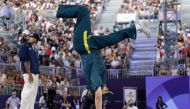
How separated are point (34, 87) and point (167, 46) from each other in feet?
24.3

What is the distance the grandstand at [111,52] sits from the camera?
52.9 ft

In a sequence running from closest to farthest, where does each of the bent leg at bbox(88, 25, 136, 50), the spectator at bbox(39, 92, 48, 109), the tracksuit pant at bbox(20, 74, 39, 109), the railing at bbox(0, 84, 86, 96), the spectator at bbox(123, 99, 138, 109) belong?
the bent leg at bbox(88, 25, 136, 50) < the tracksuit pant at bbox(20, 74, 39, 109) < the spectator at bbox(39, 92, 48, 109) < the spectator at bbox(123, 99, 138, 109) < the railing at bbox(0, 84, 86, 96)

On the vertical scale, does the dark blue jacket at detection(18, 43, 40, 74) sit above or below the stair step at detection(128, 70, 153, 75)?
above

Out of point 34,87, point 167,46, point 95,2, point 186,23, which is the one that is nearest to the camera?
point 34,87

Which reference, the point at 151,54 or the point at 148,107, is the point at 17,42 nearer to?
the point at 151,54

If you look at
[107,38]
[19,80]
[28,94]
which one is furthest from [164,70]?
[107,38]

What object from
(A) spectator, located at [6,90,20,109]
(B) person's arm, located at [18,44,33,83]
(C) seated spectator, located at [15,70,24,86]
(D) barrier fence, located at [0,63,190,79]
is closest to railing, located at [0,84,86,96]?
(C) seated spectator, located at [15,70,24,86]

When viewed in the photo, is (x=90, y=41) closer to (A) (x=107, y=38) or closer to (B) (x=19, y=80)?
(A) (x=107, y=38)

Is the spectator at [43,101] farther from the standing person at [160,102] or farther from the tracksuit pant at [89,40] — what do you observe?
the tracksuit pant at [89,40]

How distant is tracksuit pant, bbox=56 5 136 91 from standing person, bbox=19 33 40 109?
1686 mm

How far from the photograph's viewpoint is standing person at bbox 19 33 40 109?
34.6 ft

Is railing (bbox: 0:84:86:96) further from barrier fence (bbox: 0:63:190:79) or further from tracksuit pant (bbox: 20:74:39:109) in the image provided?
tracksuit pant (bbox: 20:74:39:109)

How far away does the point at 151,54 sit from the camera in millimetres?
20500

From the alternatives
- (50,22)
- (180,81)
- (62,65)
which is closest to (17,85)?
(62,65)
